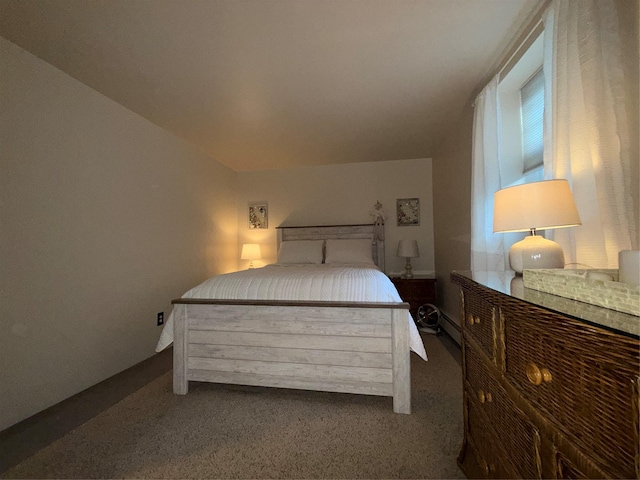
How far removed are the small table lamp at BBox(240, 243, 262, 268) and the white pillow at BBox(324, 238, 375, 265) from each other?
1084 mm

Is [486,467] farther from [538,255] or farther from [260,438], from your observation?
[260,438]

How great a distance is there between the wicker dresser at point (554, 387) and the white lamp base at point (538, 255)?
0.31m

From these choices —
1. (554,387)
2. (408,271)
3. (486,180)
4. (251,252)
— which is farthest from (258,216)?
(554,387)

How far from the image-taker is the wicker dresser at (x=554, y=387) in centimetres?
37

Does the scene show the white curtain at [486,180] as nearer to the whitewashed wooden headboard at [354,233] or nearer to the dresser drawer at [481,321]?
the dresser drawer at [481,321]

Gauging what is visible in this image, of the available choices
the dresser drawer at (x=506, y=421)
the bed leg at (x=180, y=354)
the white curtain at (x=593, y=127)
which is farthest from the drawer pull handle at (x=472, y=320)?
the bed leg at (x=180, y=354)

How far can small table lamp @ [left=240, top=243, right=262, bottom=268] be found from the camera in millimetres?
3844

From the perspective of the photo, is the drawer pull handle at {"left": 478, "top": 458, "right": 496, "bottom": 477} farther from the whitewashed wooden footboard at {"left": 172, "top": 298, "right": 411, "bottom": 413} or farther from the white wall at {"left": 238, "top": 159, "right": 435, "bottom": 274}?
the white wall at {"left": 238, "top": 159, "right": 435, "bottom": 274}

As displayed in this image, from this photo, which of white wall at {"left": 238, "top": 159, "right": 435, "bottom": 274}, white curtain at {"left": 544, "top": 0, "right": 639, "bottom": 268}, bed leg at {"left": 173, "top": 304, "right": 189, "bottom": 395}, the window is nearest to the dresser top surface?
white curtain at {"left": 544, "top": 0, "right": 639, "bottom": 268}

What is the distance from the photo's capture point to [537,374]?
553 millimetres

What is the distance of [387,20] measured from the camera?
1419 millimetres

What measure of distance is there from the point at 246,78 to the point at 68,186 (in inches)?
57.9

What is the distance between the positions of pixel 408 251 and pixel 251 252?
222 centimetres

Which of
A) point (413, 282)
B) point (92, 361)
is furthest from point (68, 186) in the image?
point (413, 282)
